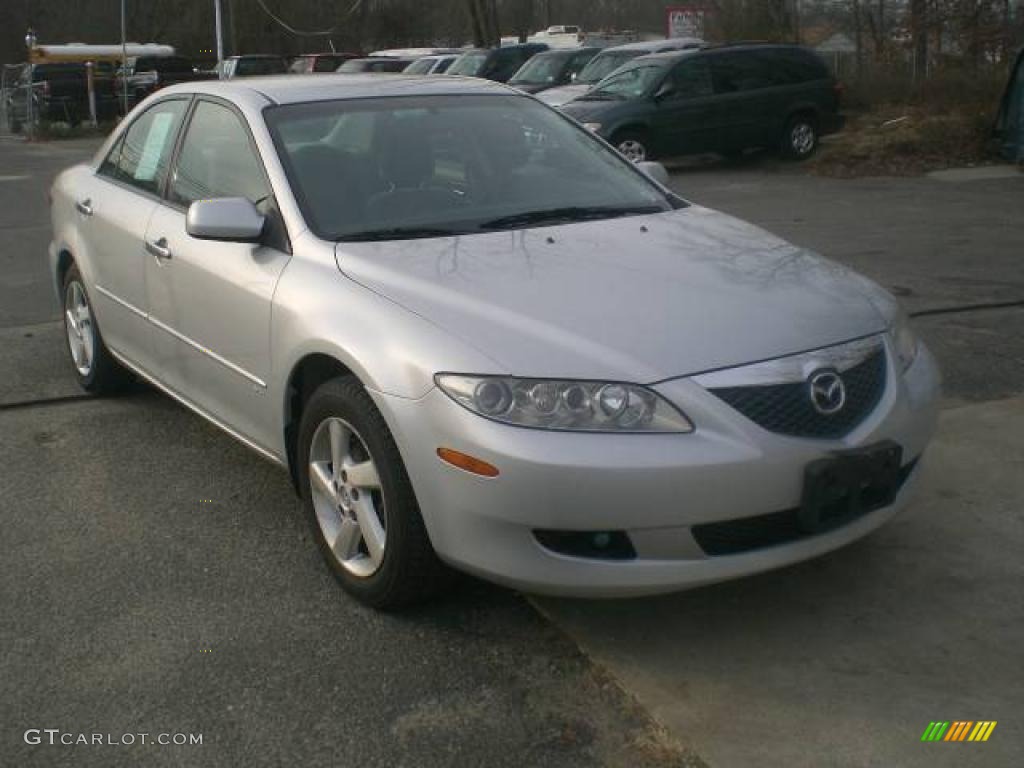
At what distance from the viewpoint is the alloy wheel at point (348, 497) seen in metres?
3.66

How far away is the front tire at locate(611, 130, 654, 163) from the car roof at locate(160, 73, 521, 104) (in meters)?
11.8

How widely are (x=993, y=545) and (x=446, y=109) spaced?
2.58 meters

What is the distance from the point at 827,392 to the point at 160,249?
2.77m

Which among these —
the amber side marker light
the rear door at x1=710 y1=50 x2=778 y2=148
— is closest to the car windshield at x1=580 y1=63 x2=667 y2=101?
the rear door at x1=710 y1=50 x2=778 y2=148

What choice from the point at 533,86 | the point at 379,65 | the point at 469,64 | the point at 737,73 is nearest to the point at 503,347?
the point at 737,73

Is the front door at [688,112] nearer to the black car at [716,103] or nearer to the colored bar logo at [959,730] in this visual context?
the black car at [716,103]

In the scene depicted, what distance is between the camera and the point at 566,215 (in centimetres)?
449

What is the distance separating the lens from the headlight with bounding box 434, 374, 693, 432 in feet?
10.5

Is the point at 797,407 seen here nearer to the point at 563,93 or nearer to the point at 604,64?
the point at 563,93

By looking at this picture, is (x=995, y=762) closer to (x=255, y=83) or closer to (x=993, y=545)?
(x=993, y=545)

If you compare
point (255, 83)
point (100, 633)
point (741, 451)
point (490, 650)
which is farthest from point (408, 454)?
point (255, 83)

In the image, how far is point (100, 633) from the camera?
12.1ft

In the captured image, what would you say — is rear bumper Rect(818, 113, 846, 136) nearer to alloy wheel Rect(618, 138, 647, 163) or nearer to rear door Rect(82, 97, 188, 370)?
alloy wheel Rect(618, 138, 647, 163)

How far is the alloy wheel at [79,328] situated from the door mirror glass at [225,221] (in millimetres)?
2053
